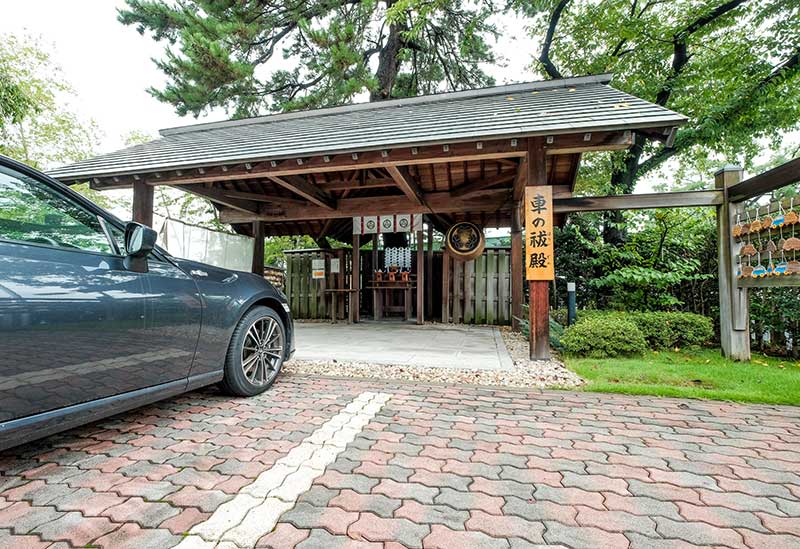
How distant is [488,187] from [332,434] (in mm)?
5964

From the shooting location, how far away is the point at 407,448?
76.9 inches

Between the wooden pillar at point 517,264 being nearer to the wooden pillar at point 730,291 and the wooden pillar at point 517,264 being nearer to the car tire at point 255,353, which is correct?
the wooden pillar at point 730,291

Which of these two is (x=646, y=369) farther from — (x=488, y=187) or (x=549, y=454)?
(x=488, y=187)

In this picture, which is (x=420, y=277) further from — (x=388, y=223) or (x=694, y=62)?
(x=694, y=62)

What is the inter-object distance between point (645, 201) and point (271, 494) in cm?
510

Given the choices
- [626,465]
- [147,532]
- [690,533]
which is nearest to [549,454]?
[626,465]

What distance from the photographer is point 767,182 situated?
3.79 m

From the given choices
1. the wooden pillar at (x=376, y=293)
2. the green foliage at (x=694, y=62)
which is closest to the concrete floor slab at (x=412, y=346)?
the wooden pillar at (x=376, y=293)

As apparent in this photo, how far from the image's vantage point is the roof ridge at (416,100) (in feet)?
21.0

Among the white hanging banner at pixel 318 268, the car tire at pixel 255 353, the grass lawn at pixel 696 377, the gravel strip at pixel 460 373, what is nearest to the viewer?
the car tire at pixel 255 353

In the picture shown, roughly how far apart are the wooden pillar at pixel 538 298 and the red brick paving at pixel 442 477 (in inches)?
62.0

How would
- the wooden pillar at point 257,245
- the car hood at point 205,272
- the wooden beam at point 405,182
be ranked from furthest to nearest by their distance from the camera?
the wooden pillar at point 257,245 → the wooden beam at point 405,182 → the car hood at point 205,272

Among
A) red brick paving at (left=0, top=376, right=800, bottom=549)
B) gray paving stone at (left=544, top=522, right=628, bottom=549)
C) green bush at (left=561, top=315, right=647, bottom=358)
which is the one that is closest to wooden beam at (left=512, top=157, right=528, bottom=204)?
green bush at (left=561, top=315, right=647, bottom=358)

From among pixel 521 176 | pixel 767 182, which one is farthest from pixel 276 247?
pixel 767 182
